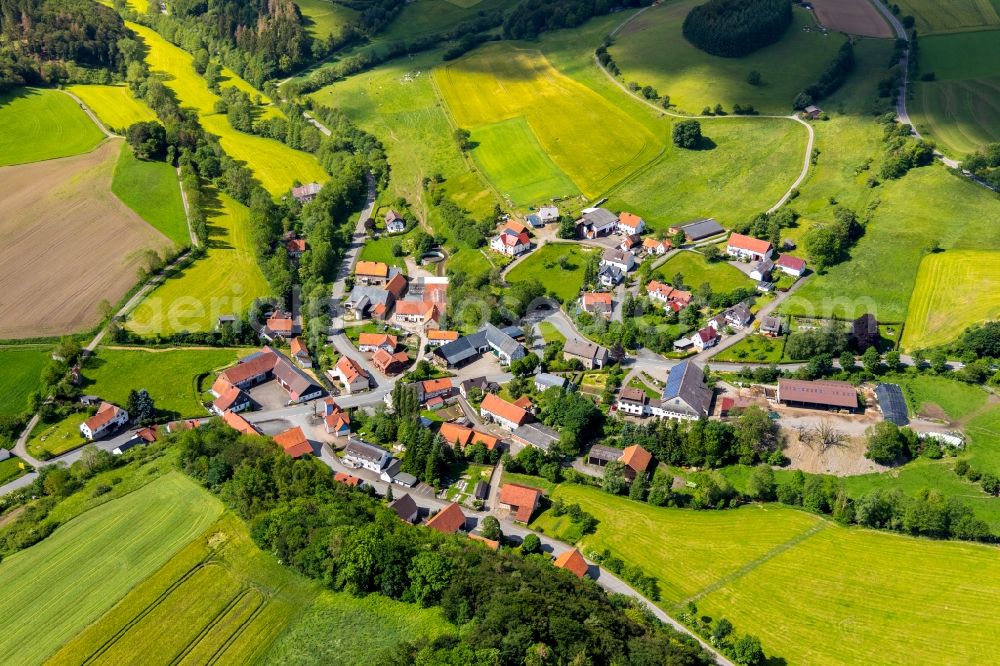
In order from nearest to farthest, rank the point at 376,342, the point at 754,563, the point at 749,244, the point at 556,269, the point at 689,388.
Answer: the point at 754,563 → the point at 689,388 → the point at 376,342 → the point at 749,244 → the point at 556,269

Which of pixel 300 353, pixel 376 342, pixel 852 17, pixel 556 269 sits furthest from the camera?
pixel 852 17

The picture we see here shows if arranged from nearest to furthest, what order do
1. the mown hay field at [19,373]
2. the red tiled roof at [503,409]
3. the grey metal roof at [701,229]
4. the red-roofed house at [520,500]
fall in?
the red-roofed house at [520,500] → the red tiled roof at [503,409] → the mown hay field at [19,373] → the grey metal roof at [701,229]

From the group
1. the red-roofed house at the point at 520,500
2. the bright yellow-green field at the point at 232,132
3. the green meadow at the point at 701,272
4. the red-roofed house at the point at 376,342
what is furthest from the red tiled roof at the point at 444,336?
the bright yellow-green field at the point at 232,132

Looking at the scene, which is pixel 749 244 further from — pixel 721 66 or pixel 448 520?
pixel 448 520

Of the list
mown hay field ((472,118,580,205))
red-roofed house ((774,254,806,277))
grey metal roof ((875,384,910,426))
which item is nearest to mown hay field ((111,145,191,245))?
mown hay field ((472,118,580,205))

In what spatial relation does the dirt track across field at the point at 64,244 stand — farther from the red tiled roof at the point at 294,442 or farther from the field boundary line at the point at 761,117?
the field boundary line at the point at 761,117

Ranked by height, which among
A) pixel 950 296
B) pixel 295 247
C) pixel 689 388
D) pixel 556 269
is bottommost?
pixel 295 247

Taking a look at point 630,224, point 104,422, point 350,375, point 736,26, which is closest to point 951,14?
point 736,26
